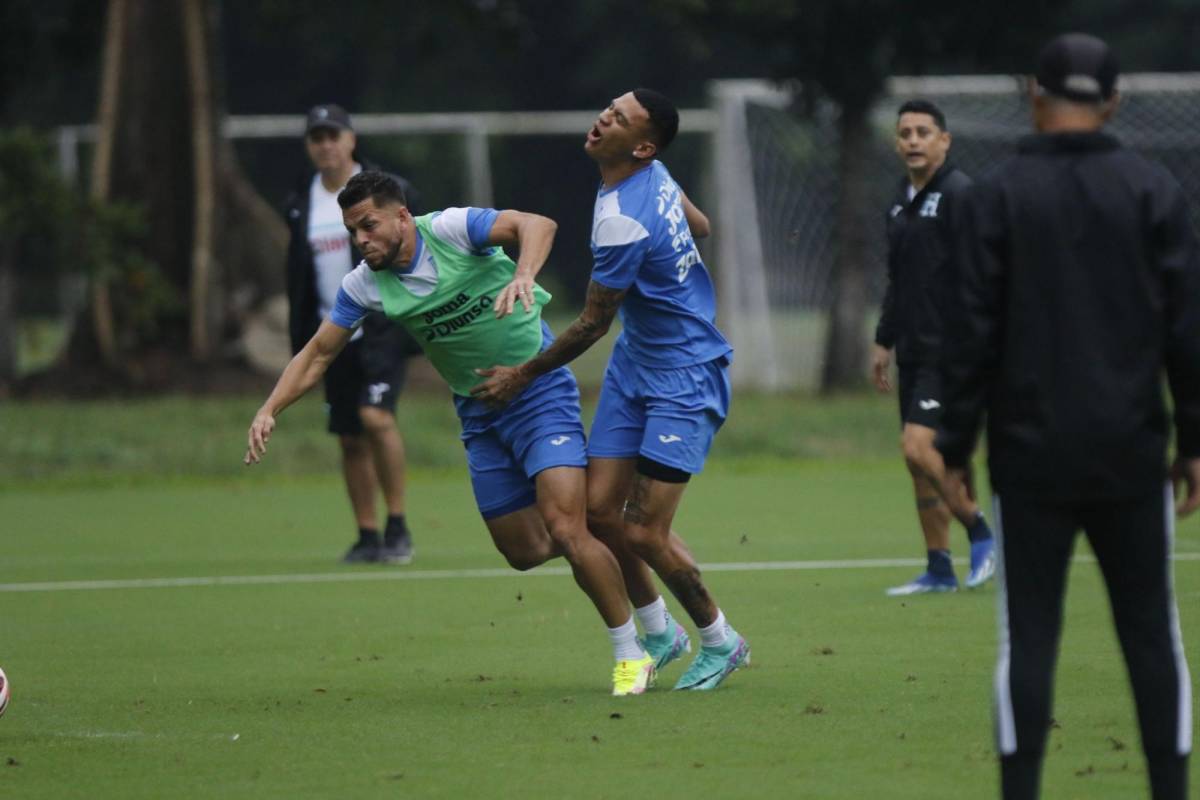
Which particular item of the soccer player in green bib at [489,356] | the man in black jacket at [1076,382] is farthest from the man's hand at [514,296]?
the man in black jacket at [1076,382]

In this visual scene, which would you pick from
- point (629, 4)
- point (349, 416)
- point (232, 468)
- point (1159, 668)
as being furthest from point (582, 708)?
point (629, 4)

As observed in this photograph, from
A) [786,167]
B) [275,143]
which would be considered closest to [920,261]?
[786,167]

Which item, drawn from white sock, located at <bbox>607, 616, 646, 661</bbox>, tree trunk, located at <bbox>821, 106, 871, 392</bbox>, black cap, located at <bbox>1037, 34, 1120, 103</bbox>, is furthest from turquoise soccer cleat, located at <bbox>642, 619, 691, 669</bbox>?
tree trunk, located at <bbox>821, 106, 871, 392</bbox>

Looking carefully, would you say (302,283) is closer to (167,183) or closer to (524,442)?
(524,442)

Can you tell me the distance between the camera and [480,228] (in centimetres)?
788

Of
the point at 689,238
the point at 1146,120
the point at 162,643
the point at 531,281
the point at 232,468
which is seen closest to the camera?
the point at 531,281

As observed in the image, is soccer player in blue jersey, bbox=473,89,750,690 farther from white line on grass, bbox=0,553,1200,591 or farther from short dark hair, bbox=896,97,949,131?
white line on grass, bbox=0,553,1200,591

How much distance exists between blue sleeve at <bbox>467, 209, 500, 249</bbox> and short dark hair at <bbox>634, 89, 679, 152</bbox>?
681mm

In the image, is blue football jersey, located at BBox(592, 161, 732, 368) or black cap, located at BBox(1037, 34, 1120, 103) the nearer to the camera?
black cap, located at BBox(1037, 34, 1120, 103)

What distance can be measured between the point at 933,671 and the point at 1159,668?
9.66 ft

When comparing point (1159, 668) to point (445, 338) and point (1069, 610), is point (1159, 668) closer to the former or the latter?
point (445, 338)

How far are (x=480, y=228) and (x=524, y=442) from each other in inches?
32.7

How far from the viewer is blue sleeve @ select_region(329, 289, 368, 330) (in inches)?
309

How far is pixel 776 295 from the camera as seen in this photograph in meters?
24.6
